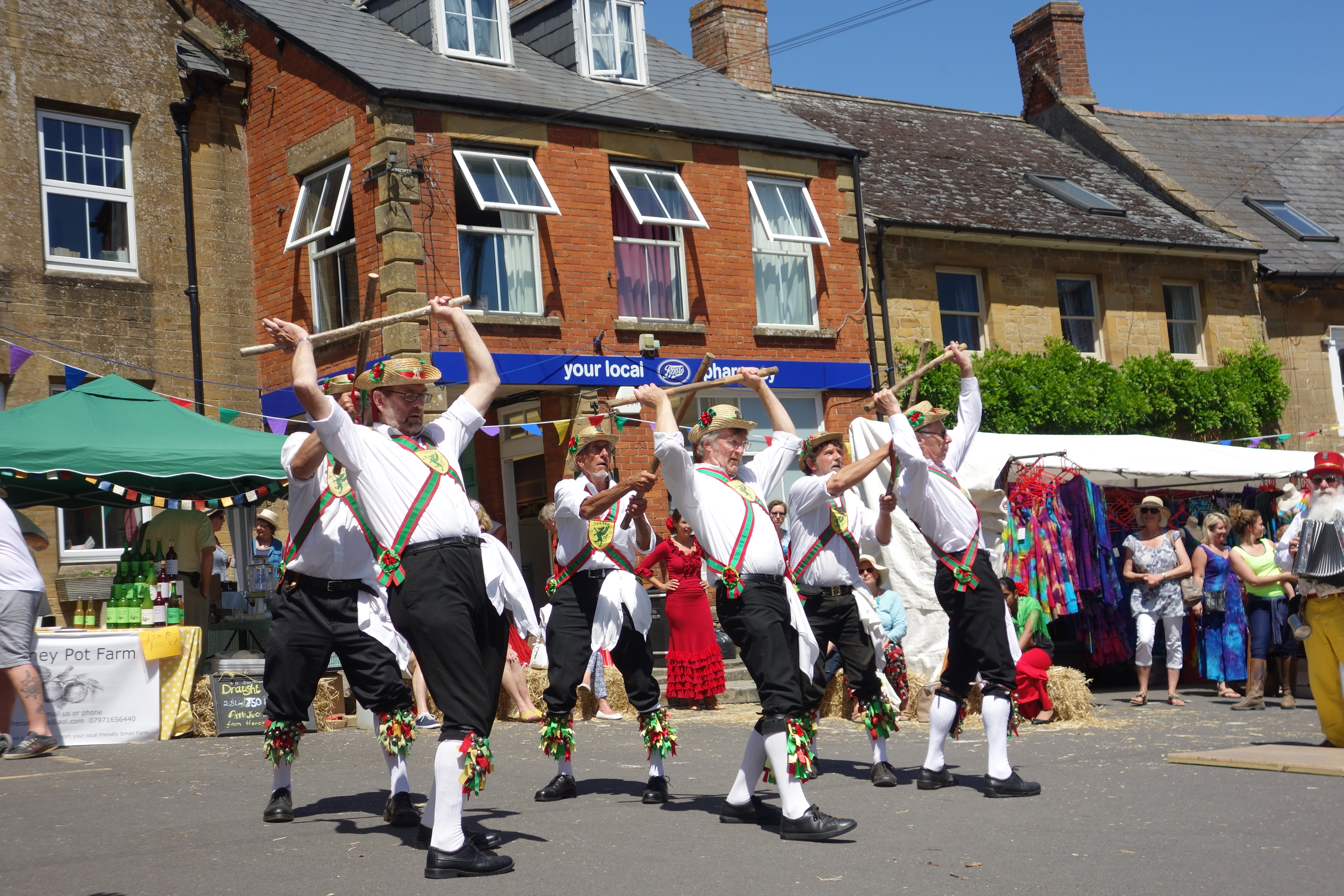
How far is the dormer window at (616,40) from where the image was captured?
18.8 m

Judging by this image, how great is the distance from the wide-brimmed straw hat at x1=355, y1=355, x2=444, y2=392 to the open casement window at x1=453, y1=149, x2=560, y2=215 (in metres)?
10.5

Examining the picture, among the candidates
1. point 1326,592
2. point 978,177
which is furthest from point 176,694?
point 978,177

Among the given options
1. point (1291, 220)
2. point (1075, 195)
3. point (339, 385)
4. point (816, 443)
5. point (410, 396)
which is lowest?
point (816, 443)

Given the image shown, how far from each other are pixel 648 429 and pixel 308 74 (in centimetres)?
620

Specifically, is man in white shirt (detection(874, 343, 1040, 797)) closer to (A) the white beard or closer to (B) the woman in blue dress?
(A) the white beard

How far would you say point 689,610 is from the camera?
468 inches

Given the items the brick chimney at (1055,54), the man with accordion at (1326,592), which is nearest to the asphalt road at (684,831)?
the man with accordion at (1326,592)

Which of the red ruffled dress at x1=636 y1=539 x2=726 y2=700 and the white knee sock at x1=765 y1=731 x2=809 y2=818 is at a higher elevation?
the red ruffled dress at x1=636 y1=539 x2=726 y2=700

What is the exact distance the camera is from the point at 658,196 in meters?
18.0

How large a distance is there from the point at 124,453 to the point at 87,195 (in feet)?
20.7

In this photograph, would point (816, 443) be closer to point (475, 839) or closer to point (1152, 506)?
point (475, 839)

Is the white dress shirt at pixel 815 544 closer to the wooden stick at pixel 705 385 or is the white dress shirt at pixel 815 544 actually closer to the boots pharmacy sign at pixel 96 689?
the wooden stick at pixel 705 385

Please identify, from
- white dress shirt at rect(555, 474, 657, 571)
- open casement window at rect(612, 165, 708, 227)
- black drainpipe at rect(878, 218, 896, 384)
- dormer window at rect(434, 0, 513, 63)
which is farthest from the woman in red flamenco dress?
dormer window at rect(434, 0, 513, 63)

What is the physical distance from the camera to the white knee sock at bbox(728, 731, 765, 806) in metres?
6.59
